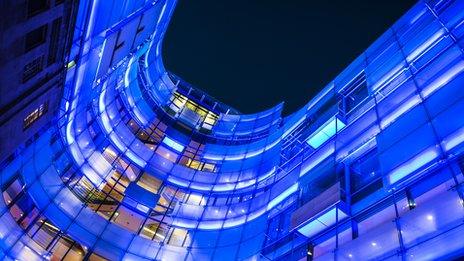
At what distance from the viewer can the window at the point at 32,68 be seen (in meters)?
10.7

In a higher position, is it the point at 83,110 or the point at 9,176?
the point at 83,110

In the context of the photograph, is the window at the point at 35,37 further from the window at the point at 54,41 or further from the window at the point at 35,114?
the window at the point at 35,114

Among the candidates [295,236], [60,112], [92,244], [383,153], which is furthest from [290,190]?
[60,112]

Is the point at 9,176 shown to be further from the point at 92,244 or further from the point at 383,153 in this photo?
the point at 383,153

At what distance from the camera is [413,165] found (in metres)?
10.8

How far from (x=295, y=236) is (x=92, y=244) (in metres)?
8.72

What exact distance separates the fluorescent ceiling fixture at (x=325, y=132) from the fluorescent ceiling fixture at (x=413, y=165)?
537cm

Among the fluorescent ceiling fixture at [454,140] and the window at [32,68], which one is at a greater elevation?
the fluorescent ceiling fixture at [454,140]

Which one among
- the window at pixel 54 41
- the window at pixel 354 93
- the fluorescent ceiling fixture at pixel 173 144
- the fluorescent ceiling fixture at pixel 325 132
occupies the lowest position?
the window at pixel 54 41

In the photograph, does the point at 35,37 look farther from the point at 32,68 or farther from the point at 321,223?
the point at 321,223

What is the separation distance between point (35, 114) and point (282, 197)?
32.4 feet

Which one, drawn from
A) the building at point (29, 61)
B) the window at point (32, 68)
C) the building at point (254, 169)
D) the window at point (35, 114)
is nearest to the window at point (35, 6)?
the building at point (29, 61)

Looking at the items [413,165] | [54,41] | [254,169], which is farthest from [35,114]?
[254,169]

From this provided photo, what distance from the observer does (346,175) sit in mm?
13914
